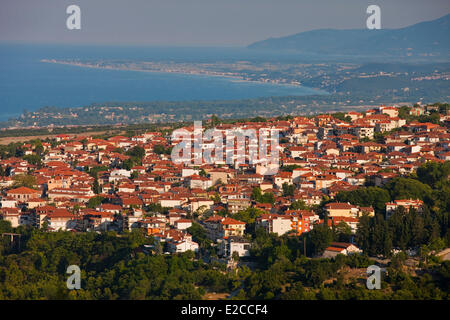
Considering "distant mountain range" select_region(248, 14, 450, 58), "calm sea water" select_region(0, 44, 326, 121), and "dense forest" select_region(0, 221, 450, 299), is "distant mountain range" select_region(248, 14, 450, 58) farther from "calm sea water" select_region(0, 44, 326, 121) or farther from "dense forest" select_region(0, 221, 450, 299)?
"dense forest" select_region(0, 221, 450, 299)

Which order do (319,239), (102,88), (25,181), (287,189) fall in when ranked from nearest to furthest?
(319,239) < (287,189) < (25,181) < (102,88)

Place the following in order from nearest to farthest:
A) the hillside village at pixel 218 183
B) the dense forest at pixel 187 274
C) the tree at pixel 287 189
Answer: the dense forest at pixel 187 274
the hillside village at pixel 218 183
the tree at pixel 287 189

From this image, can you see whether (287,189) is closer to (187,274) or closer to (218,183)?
(218,183)

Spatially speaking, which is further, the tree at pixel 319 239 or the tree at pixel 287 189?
the tree at pixel 287 189

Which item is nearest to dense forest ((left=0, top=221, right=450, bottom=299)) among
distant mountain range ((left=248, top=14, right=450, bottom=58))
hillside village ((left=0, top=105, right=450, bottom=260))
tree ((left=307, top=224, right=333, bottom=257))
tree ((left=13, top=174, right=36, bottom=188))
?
tree ((left=307, top=224, right=333, bottom=257))

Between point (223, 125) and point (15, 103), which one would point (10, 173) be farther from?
point (15, 103)

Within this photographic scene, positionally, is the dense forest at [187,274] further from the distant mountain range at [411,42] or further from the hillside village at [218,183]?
the distant mountain range at [411,42]

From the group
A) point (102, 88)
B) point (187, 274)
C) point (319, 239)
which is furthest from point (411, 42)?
point (187, 274)

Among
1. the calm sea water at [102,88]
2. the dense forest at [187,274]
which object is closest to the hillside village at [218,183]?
the dense forest at [187,274]

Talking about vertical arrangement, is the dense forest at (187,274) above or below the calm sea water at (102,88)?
below
